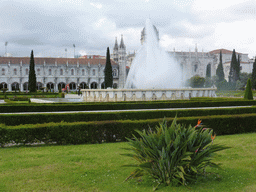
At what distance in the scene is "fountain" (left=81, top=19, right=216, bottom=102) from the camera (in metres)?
Result: 19.4

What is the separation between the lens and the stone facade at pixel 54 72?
204 ft

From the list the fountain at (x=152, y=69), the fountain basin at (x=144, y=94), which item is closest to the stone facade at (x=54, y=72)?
the fountain at (x=152, y=69)

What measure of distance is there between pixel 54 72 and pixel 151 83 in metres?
46.6

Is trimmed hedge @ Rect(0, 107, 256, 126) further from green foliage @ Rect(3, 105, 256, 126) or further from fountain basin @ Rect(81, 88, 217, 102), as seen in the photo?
fountain basin @ Rect(81, 88, 217, 102)

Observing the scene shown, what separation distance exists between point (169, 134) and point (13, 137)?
16.4ft

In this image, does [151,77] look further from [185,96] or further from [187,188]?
[187,188]

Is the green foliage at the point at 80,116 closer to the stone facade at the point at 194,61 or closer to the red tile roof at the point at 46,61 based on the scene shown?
the red tile roof at the point at 46,61

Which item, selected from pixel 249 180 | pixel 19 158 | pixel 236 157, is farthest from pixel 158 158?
pixel 19 158

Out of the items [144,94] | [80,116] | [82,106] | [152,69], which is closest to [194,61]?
[152,69]

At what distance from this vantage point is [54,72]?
64812 millimetres

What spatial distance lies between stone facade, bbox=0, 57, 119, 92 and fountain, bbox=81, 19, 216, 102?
39374 millimetres

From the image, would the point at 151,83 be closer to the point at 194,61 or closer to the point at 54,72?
the point at 54,72

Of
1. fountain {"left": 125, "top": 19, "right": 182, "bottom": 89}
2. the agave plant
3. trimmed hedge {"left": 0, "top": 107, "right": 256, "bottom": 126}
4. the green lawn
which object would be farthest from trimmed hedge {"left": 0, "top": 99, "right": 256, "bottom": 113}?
the agave plant

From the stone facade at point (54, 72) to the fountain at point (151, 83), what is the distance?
39.4m
